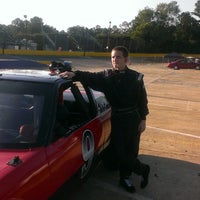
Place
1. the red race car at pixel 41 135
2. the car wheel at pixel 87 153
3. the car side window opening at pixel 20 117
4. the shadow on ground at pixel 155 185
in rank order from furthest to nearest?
the shadow on ground at pixel 155 185 < the car wheel at pixel 87 153 < the car side window opening at pixel 20 117 < the red race car at pixel 41 135

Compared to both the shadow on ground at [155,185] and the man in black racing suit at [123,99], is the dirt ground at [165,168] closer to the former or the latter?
the shadow on ground at [155,185]

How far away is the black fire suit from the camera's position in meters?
5.04

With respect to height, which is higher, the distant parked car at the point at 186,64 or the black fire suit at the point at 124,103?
the black fire suit at the point at 124,103

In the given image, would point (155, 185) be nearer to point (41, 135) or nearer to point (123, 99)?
point (123, 99)

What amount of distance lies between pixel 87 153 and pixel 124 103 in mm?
810

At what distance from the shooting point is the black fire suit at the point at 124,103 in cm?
504

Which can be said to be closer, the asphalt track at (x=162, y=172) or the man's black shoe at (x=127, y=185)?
the asphalt track at (x=162, y=172)

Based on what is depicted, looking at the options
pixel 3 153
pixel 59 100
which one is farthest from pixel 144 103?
pixel 3 153

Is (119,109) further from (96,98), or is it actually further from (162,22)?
(162,22)

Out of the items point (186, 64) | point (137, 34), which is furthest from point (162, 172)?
point (137, 34)

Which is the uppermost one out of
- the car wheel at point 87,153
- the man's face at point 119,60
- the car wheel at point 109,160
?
the man's face at point 119,60

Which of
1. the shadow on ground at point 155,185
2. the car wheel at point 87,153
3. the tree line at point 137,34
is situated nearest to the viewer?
the car wheel at point 87,153

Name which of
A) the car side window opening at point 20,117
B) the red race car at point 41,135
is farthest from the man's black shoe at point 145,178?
the car side window opening at point 20,117

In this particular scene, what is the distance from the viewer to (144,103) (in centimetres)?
523
